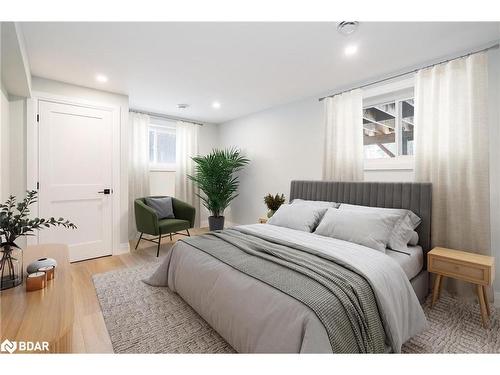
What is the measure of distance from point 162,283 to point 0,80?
246 cm

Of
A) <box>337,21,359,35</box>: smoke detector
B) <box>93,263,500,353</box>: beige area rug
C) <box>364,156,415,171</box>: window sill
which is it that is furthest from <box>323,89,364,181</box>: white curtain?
<box>93,263,500,353</box>: beige area rug

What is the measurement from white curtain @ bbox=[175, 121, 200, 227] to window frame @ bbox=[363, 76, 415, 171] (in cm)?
327

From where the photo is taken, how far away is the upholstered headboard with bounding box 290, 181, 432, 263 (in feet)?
7.94

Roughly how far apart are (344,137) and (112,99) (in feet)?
10.8

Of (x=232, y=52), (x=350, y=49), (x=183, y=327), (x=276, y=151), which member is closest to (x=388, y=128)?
(x=350, y=49)

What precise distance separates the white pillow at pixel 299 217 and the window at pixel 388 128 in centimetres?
110

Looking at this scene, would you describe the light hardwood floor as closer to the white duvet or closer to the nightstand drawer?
the white duvet

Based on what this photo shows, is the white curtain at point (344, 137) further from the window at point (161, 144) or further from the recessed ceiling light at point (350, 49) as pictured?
the window at point (161, 144)

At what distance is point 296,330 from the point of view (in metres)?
1.21

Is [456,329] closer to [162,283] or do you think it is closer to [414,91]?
[414,91]

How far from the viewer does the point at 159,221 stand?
3797 mm

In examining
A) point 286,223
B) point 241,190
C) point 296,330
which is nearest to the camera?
point 296,330

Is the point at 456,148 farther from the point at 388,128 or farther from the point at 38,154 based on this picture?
the point at 38,154
